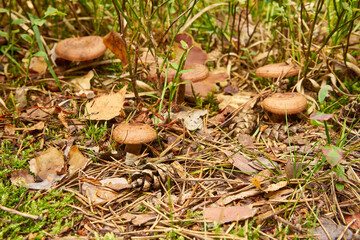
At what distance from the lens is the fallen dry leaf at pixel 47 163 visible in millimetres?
2070

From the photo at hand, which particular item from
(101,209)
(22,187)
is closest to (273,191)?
(101,209)

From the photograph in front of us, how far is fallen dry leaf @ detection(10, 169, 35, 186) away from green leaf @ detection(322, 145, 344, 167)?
6.22ft

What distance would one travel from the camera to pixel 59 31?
378cm

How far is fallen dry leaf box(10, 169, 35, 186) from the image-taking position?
6.35ft

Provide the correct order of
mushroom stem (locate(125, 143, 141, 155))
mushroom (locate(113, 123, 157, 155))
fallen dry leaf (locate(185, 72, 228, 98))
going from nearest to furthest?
mushroom (locate(113, 123, 157, 155)) < mushroom stem (locate(125, 143, 141, 155)) < fallen dry leaf (locate(185, 72, 228, 98))

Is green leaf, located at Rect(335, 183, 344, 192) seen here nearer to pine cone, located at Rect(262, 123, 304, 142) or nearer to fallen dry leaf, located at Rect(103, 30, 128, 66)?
pine cone, located at Rect(262, 123, 304, 142)

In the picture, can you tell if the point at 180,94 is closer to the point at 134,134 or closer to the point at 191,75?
the point at 191,75

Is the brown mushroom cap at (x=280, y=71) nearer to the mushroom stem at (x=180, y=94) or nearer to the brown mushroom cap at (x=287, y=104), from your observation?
the brown mushroom cap at (x=287, y=104)

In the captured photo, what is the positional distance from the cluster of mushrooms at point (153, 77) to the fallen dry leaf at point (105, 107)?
320 millimetres

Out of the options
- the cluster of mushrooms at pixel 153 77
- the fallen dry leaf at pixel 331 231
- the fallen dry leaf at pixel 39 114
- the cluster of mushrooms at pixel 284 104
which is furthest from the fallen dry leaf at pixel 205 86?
the fallen dry leaf at pixel 331 231

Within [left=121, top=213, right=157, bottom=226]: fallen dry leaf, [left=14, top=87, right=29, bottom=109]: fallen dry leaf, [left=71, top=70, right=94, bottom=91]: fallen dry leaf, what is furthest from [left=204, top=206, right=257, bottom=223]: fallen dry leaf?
[left=14, top=87, right=29, bottom=109]: fallen dry leaf

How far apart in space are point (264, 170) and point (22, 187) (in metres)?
1.68

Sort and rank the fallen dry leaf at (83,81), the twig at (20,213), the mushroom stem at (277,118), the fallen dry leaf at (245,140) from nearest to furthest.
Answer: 1. the twig at (20,213)
2. the fallen dry leaf at (245,140)
3. the mushroom stem at (277,118)
4. the fallen dry leaf at (83,81)

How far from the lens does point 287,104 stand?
2.44 meters
